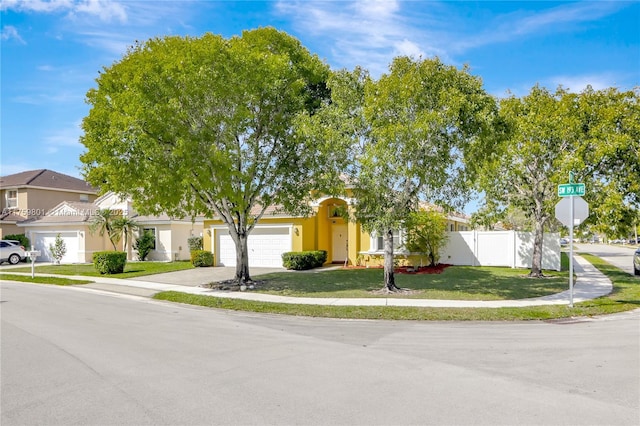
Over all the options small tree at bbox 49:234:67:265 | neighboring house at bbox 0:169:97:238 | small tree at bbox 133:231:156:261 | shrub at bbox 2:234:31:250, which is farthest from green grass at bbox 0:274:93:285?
neighboring house at bbox 0:169:97:238

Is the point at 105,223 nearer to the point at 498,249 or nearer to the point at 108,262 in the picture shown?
the point at 108,262

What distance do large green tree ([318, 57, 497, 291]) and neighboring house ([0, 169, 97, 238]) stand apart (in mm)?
32182

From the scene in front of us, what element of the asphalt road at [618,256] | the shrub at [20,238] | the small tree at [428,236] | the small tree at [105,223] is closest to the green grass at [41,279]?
the small tree at [105,223]

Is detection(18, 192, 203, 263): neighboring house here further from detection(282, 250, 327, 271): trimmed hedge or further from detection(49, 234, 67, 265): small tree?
detection(282, 250, 327, 271): trimmed hedge

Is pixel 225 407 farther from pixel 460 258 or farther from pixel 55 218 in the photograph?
pixel 55 218

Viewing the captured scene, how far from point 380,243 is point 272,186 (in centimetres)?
979

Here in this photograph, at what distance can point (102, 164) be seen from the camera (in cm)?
1567

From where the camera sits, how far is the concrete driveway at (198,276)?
2011 cm

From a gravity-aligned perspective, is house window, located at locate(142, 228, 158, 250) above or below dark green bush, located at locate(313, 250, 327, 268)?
above

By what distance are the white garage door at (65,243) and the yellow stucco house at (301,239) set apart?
39.3ft

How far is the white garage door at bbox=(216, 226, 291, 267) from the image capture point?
26.1 m

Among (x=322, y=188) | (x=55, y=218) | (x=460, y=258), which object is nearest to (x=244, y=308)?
(x=322, y=188)

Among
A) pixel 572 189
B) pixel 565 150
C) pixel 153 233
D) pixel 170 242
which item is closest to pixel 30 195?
pixel 153 233

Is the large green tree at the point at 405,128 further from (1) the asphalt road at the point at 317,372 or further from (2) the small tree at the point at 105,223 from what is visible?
(2) the small tree at the point at 105,223
